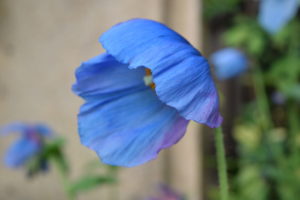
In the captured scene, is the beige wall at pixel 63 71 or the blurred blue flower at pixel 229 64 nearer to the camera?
the beige wall at pixel 63 71

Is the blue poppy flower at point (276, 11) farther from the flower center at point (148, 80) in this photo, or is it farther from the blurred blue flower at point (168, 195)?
the flower center at point (148, 80)

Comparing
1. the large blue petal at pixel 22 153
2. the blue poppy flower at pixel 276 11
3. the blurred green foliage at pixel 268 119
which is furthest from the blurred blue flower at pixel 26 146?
the blurred green foliage at pixel 268 119

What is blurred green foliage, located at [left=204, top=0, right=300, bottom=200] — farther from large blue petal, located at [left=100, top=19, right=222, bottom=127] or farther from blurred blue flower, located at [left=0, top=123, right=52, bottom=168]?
large blue petal, located at [left=100, top=19, right=222, bottom=127]

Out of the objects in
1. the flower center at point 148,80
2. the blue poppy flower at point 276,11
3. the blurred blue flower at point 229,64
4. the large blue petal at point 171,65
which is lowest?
the blurred blue flower at point 229,64

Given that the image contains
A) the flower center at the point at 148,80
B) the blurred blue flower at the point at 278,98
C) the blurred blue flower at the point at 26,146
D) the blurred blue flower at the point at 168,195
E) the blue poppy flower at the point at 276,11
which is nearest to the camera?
the flower center at the point at 148,80

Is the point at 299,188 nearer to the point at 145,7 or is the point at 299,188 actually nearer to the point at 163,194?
the point at 163,194

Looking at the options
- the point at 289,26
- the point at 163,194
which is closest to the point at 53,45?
the point at 163,194

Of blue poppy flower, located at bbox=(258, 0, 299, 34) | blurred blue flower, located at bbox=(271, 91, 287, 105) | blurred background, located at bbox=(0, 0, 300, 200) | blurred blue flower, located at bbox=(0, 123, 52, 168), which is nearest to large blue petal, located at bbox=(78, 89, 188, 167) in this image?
blurred blue flower, located at bbox=(0, 123, 52, 168)
